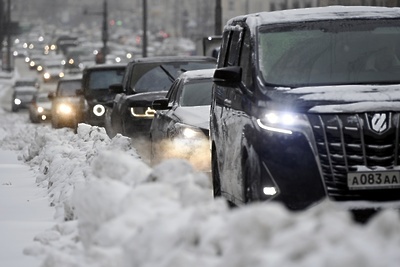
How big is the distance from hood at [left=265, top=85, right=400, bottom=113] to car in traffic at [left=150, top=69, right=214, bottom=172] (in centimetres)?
475

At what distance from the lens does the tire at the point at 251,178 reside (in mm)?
10836

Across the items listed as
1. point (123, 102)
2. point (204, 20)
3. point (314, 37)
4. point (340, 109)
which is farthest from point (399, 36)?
point (204, 20)

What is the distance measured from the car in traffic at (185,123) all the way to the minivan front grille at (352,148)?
17.1ft

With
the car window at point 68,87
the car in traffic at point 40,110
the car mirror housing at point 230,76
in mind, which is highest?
the car mirror housing at point 230,76

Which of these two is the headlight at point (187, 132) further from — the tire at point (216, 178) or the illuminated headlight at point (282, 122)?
the illuminated headlight at point (282, 122)

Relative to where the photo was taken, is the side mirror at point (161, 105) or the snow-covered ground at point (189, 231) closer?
the snow-covered ground at point (189, 231)

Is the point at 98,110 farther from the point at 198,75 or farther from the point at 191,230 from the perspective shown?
the point at 191,230

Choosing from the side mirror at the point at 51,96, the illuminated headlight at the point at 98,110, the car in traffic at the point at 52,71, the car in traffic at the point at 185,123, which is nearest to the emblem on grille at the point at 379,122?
the car in traffic at the point at 185,123

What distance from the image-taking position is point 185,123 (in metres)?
16.6

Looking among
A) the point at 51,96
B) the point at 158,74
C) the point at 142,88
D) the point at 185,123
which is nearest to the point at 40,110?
the point at 51,96

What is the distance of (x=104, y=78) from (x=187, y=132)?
15880 mm

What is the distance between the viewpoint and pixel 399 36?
40.0ft

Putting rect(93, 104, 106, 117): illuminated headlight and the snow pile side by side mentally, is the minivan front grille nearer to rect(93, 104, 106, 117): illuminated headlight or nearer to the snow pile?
the snow pile

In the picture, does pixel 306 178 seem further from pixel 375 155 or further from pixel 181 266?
pixel 181 266
